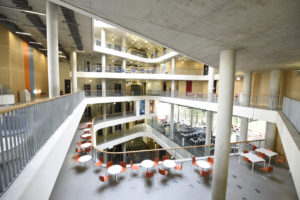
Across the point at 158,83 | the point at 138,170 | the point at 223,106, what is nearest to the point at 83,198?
the point at 138,170

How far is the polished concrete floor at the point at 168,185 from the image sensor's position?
6117 millimetres

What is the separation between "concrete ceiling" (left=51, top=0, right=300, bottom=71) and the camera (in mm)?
2984

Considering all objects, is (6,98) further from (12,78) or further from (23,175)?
(23,175)

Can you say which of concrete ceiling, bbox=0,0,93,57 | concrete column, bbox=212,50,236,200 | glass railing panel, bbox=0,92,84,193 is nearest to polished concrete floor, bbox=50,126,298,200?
concrete column, bbox=212,50,236,200

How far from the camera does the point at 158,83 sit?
2578 cm

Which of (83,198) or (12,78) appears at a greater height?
(12,78)

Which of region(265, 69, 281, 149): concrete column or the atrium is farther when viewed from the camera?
region(265, 69, 281, 149): concrete column

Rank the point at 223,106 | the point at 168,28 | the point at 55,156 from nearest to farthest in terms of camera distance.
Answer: the point at 55,156 < the point at 168,28 < the point at 223,106

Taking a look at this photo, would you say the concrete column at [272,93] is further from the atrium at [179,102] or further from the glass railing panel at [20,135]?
the glass railing panel at [20,135]

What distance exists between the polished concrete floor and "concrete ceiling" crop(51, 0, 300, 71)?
21.8 feet

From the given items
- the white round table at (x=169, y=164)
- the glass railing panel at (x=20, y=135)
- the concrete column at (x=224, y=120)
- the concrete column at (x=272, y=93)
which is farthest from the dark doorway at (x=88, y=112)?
the concrete column at (x=272, y=93)

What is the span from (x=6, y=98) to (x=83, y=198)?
7.44 metres

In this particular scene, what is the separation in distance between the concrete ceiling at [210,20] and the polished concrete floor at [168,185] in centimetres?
663

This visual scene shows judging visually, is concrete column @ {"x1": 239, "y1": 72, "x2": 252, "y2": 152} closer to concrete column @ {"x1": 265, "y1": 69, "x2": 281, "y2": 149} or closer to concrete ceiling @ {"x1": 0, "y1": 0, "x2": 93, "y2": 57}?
concrete column @ {"x1": 265, "y1": 69, "x2": 281, "y2": 149}
